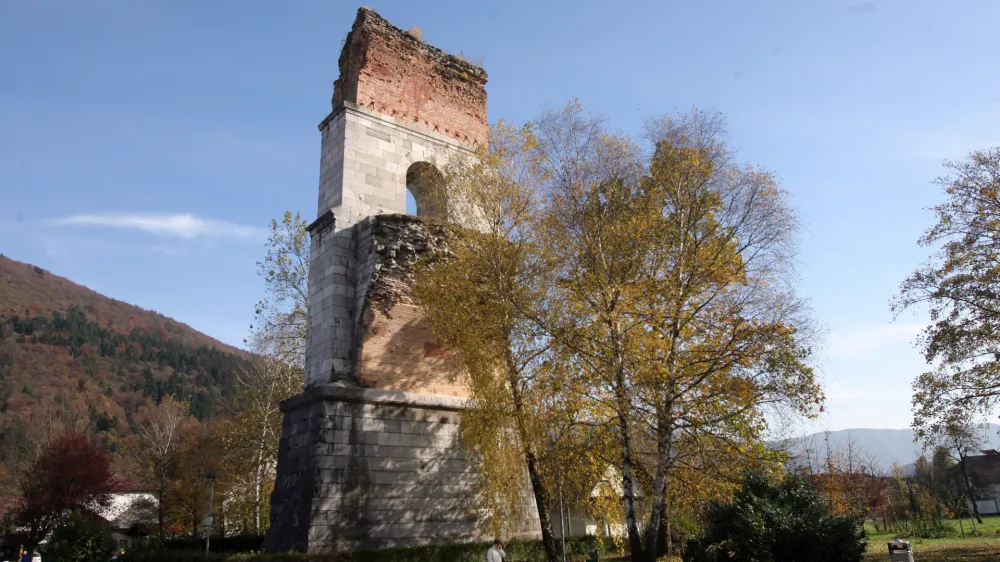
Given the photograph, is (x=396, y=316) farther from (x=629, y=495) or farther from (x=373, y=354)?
(x=629, y=495)

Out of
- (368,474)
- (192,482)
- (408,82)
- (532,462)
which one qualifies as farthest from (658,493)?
(192,482)

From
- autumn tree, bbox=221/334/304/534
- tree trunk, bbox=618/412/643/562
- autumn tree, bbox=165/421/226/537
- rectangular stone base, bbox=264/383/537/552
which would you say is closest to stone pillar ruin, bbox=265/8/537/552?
rectangular stone base, bbox=264/383/537/552

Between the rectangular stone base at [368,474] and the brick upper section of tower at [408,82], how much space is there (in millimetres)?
7015

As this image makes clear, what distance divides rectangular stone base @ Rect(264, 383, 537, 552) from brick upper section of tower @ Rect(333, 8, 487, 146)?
7.02 metres

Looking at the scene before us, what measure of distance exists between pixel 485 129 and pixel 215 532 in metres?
25.9

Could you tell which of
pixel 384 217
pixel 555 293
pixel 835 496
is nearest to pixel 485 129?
pixel 384 217

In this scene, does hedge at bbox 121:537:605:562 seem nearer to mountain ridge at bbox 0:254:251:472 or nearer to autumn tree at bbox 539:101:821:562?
autumn tree at bbox 539:101:821:562

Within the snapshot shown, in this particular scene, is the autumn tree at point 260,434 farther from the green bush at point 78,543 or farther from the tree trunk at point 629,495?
the tree trunk at point 629,495

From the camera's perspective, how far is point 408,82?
16.8m

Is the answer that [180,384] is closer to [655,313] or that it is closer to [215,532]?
[215,532]

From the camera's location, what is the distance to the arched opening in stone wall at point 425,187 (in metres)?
16.0

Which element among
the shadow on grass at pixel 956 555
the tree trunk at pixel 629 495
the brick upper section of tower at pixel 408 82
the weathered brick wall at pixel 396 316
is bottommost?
the shadow on grass at pixel 956 555

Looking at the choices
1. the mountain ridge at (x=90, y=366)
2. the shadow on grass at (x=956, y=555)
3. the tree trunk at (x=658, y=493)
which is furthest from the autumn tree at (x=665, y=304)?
the mountain ridge at (x=90, y=366)

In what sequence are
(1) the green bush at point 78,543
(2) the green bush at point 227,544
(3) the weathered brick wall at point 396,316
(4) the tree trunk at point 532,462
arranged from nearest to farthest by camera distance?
(4) the tree trunk at point 532,462 → (3) the weathered brick wall at point 396,316 → (1) the green bush at point 78,543 → (2) the green bush at point 227,544
